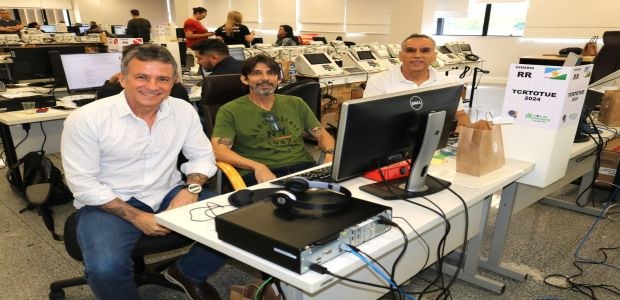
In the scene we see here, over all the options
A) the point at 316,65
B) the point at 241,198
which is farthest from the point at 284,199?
the point at 316,65

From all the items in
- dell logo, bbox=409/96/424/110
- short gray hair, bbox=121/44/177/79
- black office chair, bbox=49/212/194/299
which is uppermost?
short gray hair, bbox=121/44/177/79

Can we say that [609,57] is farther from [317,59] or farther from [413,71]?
[413,71]

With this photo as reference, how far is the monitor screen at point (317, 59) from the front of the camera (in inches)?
188

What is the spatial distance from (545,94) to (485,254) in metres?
1.08

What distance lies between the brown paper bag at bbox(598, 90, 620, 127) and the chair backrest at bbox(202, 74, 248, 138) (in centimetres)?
224

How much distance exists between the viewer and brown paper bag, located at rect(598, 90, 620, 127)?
2518 millimetres

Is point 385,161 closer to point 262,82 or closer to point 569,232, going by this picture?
point 262,82

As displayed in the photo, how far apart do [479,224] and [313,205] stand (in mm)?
1227

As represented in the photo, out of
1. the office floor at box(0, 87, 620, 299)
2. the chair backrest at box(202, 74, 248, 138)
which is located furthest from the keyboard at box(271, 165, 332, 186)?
the chair backrest at box(202, 74, 248, 138)

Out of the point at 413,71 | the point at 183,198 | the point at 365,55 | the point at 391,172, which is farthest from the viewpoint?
the point at 365,55

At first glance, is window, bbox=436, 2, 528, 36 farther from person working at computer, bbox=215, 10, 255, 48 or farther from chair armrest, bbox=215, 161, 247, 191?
chair armrest, bbox=215, 161, 247, 191

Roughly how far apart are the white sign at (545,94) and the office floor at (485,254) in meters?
0.15

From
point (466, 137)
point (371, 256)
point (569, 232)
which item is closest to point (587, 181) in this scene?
point (569, 232)

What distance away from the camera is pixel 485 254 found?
2.42 metres
